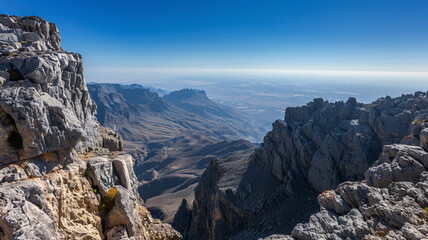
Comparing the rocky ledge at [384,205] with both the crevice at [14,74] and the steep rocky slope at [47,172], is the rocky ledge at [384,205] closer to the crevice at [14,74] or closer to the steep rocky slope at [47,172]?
the steep rocky slope at [47,172]

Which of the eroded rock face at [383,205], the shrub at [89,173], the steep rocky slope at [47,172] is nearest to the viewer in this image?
the steep rocky slope at [47,172]

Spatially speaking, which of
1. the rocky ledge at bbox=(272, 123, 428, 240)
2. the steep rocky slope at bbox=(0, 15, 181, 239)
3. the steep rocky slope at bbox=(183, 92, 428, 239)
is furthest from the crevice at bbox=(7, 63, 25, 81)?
the steep rocky slope at bbox=(183, 92, 428, 239)

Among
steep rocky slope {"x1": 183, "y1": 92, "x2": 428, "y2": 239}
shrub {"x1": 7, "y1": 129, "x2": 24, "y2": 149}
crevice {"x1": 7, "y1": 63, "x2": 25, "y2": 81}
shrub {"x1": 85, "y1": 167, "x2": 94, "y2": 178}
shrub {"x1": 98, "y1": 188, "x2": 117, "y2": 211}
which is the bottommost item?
steep rocky slope {"x1": 183, "y1": 92, "x2": 428, "y2": 239}

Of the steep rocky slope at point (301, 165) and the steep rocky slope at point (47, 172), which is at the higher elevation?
the steep rocky slope at point (47, 172)

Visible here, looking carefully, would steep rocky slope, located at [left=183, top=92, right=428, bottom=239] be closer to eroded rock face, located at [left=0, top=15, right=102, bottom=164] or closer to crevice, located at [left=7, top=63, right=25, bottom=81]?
eroded rock face, located at [left=0, top=15, right=102, bottom=164]

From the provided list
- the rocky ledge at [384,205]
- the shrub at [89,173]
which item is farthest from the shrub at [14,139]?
the rocky ledge at [384,205]

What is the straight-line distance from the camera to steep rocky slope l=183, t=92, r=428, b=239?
5353 cm

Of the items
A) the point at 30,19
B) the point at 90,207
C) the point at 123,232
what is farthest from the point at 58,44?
the point at 123,232

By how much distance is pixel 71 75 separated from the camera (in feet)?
94.5

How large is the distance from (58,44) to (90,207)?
35.4m

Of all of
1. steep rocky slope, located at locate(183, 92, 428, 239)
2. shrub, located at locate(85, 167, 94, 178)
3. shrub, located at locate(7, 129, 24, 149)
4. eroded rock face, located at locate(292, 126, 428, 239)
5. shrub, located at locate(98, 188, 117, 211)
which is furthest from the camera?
steep rocky slope, located at locate(183, 92, 428, 239)

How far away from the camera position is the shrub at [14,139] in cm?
1560

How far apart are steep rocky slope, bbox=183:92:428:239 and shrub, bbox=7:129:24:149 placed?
5005 centimetres

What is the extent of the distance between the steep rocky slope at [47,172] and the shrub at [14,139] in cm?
6
